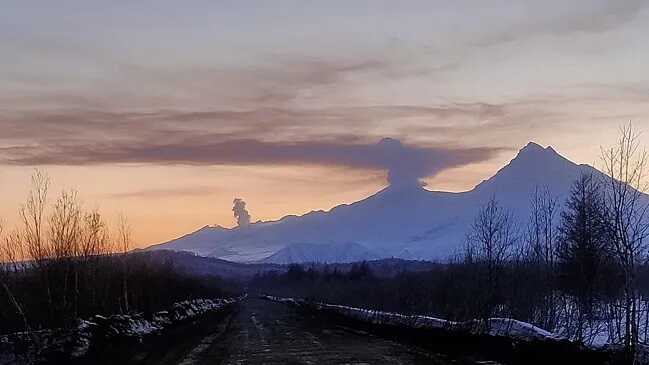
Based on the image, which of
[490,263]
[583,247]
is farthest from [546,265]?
[490,263]

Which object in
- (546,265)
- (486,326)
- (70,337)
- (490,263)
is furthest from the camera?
(546,265)

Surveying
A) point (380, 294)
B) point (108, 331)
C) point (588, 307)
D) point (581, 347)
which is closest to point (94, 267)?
point (108, 331)

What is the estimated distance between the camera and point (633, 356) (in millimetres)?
16000

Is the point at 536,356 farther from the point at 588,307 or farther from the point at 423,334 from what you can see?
the point at 588,307

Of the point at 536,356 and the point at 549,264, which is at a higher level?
the point at 549,264

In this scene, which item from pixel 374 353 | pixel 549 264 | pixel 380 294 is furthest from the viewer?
pixel 380 294

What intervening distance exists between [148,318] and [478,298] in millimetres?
17244

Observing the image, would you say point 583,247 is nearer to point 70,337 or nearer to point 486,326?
point 486,326

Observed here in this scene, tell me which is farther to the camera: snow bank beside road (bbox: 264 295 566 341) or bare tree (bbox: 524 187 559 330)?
bare tree (bbox: 524 187 559 330)

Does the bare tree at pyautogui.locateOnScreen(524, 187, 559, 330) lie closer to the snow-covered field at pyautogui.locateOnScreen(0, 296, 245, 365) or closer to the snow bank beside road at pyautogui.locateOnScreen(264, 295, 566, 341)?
the snow bank beside road at pyautogui.locateOnScreen(264, 295, 566, 341)

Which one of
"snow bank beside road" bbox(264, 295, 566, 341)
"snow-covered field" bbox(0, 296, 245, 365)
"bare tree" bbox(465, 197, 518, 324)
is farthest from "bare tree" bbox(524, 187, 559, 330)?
"snow-covered field" bbox(0, 296, 245, 365)

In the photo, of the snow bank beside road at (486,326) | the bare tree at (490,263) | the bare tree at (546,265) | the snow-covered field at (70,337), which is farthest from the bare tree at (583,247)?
the snow-covered field at (70,337)

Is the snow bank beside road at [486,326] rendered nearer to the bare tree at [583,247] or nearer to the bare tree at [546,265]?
the bare tree at [546,265]

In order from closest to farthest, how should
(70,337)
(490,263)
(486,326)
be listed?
1. (70,337)
2. (486,326)
3. (490,263)
